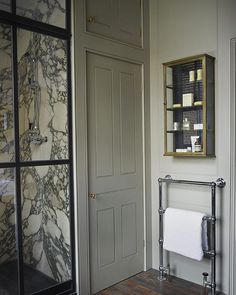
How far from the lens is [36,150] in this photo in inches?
90.4

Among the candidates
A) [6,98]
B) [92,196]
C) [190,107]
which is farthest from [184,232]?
[6,98]

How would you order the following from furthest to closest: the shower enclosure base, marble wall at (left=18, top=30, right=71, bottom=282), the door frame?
the door frame < marble wall at (left=18, top=30, right=71, bottom=282) < the shower enclosure base

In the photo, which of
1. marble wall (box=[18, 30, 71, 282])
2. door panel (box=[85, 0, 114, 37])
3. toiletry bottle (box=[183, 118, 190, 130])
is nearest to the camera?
marble wall (box=[18, 30, 71, 282])

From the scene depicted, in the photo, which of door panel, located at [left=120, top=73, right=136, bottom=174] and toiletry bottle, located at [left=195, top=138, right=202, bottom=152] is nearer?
toiletry bottle, located at [left=195, top=138, right=202, bottom=152]

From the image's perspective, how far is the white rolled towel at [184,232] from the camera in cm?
248

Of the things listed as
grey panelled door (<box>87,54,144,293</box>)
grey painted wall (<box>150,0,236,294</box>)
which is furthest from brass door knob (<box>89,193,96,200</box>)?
grey painted wall (<box>150,0,236,294</box>)

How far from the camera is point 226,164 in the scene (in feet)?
8.14

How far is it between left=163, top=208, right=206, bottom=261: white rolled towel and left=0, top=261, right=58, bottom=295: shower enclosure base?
3.71 feet

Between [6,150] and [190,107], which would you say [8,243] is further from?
[190,107]

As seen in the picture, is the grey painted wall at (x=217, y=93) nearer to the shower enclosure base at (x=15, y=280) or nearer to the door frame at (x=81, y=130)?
the door frame at (x=81, y=130)

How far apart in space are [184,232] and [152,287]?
61cm

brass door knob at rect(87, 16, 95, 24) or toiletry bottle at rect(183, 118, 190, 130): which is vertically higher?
brass door knob at rect(87, 16, 95, 24)

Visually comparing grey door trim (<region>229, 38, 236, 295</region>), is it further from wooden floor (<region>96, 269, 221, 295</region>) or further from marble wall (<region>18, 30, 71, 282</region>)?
marble wall (<region>18, 30, 71, 282</region>)

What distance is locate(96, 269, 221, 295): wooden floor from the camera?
8.49 feet
